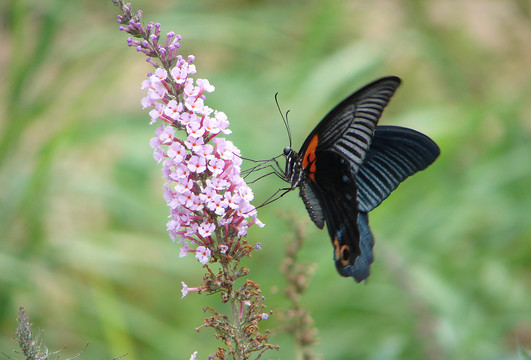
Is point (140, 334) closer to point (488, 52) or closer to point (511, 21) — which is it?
point (488, 52)

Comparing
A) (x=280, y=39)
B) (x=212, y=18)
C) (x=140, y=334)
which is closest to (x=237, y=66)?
(x=280, y=39)

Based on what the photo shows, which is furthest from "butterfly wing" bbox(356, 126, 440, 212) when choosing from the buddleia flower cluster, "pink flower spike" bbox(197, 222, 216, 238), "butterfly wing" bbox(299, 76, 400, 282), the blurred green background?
the blurred green background

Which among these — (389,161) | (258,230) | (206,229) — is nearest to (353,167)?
(389,161)

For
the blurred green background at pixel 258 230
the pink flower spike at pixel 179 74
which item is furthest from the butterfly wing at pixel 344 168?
the blurred green background at pixel 258 230

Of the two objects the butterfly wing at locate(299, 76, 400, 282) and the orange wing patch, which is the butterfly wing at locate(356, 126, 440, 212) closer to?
the butterfly wing at locate(299, 76, 400, 282)

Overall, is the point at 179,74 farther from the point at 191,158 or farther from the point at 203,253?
the point at 203,253

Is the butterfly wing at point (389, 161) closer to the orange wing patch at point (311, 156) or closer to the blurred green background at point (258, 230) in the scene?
the orange wing patch at point (311, 156)

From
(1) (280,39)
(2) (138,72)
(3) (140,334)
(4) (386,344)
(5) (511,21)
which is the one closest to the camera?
(4) (386,344)
